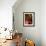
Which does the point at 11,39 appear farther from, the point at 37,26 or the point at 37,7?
the point at 37,7

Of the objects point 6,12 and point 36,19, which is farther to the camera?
point 36,19

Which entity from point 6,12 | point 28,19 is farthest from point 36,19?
point 6,12

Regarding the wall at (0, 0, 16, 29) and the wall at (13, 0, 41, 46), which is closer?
the wall at (0, 0, 16, 29)

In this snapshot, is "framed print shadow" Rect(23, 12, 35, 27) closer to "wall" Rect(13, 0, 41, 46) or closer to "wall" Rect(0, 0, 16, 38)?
"wall" Rect(13, 0, 41, 46)

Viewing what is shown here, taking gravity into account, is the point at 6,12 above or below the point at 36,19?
above

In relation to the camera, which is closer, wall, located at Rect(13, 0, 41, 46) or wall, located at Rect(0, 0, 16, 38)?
wall, located at Rect(0, 0, 16, 38)

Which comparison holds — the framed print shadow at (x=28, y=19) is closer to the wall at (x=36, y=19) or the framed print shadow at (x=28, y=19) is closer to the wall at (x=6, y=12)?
the wall at (x=36, y=19)

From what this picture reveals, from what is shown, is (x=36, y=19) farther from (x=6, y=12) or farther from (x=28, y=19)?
(x=6, y=12)

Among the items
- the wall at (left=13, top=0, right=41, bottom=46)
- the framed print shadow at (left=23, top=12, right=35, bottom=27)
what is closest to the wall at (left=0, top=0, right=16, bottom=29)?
the wall at (left=13, top=0, right=41, bottom=46)

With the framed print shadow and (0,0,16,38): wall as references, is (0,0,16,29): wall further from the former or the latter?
the framed print shadow

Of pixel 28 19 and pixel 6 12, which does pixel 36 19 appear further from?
pixel 6 12

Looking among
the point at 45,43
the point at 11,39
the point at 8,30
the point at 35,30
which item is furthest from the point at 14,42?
the point at 35,30

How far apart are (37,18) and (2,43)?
7.91 feet

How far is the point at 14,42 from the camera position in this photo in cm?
372
